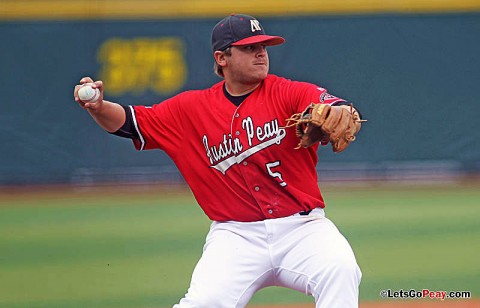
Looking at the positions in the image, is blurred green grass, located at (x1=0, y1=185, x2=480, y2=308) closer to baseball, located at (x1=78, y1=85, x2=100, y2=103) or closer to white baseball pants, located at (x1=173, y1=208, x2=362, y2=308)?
white baseball pants, located at (x1=173, y1=208, x2=362, y2=308)

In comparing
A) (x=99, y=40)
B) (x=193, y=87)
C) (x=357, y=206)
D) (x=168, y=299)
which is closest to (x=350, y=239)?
(x=357, y=206)

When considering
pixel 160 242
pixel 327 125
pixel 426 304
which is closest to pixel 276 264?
pixel 327 125

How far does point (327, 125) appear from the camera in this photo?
123 inches

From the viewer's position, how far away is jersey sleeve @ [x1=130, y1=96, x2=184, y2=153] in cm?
375

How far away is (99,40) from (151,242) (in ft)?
10.2

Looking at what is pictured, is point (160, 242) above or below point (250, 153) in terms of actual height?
below

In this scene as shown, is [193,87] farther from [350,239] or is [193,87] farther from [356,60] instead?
[350,239]

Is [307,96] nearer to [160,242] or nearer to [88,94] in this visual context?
[88,94]

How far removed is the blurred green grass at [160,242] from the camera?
5695mm

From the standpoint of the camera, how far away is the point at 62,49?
9562 millimetres

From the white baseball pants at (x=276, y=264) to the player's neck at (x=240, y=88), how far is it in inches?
24.3

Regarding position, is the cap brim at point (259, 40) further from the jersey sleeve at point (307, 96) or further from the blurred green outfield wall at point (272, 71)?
the blurred green outfield wall at point (272, 71)

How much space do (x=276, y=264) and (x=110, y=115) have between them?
1.03 m

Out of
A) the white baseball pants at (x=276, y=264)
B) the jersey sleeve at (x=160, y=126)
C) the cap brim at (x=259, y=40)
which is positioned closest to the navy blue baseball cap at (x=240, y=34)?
the cap brim at (x=259, y=40)
